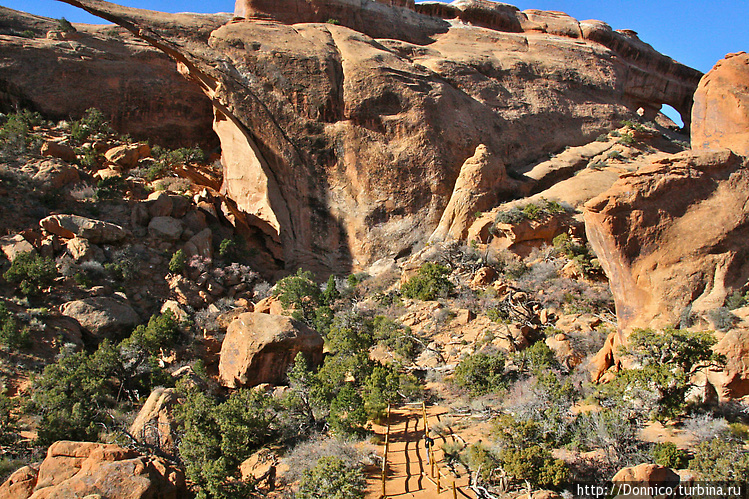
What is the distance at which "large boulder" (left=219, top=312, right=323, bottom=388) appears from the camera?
37.2 feet

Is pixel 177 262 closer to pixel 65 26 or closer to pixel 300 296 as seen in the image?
pixel 300 296

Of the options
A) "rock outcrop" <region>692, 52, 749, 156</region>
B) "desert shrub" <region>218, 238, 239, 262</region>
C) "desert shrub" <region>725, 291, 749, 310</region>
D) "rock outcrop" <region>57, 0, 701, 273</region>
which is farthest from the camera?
"rock outcrop" <region>57, 0, 701, 273</region>

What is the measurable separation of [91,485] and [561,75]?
25241 mm

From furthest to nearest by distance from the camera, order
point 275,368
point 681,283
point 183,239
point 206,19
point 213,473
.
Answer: point 206,19, point 183,239, point 275,368, point 681,283, point 213,473

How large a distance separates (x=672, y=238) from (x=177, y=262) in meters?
13.4

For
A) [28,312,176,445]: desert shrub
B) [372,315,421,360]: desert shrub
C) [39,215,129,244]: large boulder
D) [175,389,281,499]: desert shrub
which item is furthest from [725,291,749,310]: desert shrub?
[39,215,129,244]: large boulder

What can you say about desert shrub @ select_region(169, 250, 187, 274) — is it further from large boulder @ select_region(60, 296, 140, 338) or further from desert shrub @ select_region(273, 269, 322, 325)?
desert shrub @ select_region(273, 269, 322, 325)

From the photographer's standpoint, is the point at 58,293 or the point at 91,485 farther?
the point at 58,293

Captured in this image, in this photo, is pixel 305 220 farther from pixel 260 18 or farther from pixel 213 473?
pixel 213 473

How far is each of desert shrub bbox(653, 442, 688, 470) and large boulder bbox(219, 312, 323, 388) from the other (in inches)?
292

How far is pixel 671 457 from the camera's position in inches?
284

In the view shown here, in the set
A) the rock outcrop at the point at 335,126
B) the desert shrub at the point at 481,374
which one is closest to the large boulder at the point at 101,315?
the rock outcrop at the point at 335,126

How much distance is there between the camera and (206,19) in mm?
20375

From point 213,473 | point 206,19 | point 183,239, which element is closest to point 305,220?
point 183,239
